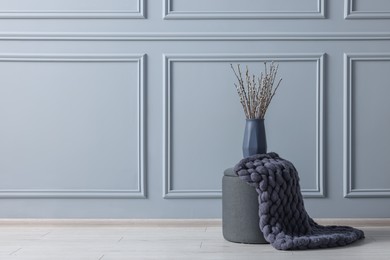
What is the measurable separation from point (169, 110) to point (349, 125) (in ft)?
Result: 2.60

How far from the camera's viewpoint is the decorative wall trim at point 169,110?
107 inches

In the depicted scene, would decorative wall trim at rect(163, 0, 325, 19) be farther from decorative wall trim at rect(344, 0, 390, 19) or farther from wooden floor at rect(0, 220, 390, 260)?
wooden floor at rect(0, 220, 390, 260)

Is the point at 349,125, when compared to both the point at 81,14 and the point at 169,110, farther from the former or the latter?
the point at 81,14

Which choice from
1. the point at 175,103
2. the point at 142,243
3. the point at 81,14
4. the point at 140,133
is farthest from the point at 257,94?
the point at 81,14

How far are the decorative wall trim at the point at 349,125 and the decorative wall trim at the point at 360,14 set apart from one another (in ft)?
0.53

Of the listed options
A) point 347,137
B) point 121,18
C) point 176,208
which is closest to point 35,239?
point 176,208

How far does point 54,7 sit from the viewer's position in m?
2.75

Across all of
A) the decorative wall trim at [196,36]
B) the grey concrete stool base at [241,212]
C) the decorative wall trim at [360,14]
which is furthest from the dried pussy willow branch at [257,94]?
the decorative wall trim at [360,14]

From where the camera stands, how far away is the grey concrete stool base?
233 cm

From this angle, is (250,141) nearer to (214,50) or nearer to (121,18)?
(214,50)

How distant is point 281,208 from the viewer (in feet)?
7.48

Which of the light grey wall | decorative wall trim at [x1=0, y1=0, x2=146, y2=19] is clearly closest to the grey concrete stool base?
the light grey wall

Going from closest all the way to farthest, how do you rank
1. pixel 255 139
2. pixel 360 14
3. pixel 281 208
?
pixel 281 208, pixel 255 139, pixel 360 14

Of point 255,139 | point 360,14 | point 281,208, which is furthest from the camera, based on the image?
point 360,14
